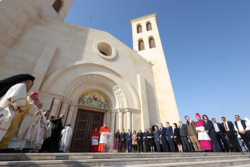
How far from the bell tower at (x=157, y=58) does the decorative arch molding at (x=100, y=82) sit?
140 inches

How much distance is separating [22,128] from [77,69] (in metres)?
5.00

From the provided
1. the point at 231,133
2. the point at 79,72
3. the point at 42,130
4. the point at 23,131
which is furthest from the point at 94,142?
the point at 231,133

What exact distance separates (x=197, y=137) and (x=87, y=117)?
20.3ft

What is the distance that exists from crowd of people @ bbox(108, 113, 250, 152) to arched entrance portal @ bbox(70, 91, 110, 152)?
1.75 metres

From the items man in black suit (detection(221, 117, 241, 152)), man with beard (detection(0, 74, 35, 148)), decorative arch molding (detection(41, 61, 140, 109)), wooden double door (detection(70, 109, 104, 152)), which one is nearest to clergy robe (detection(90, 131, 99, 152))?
wooden double door (detection(70, 109, 104, 152))

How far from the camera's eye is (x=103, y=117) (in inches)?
311

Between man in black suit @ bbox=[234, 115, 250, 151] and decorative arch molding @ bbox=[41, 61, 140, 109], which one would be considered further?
decorative arch molding @ bbox=[41, 61, 140, 109]

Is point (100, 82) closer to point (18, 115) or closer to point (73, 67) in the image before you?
point (73, 67)

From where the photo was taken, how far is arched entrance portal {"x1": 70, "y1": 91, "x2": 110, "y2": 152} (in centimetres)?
657

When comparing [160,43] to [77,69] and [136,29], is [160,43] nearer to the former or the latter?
[136,29]

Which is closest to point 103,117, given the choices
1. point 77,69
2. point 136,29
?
point 77,69

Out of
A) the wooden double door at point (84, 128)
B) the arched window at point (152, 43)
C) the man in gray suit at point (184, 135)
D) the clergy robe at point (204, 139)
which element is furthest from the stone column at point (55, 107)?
the arched window at point (152, 43)

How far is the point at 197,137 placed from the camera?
568cm

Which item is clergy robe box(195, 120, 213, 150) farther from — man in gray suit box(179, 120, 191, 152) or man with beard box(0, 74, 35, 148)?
man with beard box(0, 74, 35, 148)
